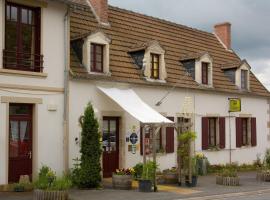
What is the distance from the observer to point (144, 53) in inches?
842

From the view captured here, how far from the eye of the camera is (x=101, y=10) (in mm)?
22281

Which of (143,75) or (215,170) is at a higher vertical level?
(143,75)

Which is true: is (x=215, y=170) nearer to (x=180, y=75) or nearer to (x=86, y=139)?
(x=180, y=75)

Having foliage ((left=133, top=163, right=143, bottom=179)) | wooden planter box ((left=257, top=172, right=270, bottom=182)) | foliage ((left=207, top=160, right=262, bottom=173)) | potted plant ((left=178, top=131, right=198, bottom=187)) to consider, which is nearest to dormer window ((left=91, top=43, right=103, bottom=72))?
foliage ((left=133, top=163, right=143, bottom=179))

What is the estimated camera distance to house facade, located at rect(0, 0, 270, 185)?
16.5 meters

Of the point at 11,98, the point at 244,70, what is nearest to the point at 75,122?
the point at 11,98

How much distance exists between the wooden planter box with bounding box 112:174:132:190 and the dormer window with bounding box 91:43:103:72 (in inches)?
174

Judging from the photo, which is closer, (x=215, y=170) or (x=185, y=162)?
(x=185, y=162)

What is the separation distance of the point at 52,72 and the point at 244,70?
1334 cm

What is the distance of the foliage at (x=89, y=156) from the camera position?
16.3 metres

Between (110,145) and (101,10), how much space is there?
A: 244 inches

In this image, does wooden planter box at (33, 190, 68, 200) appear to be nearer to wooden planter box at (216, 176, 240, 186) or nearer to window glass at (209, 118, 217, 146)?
wooden planter box at (216, 176, 240, 186)

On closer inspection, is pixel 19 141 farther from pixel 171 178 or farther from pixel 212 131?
pixel 212 131

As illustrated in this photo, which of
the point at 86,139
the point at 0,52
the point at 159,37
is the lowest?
the point at 86,139
